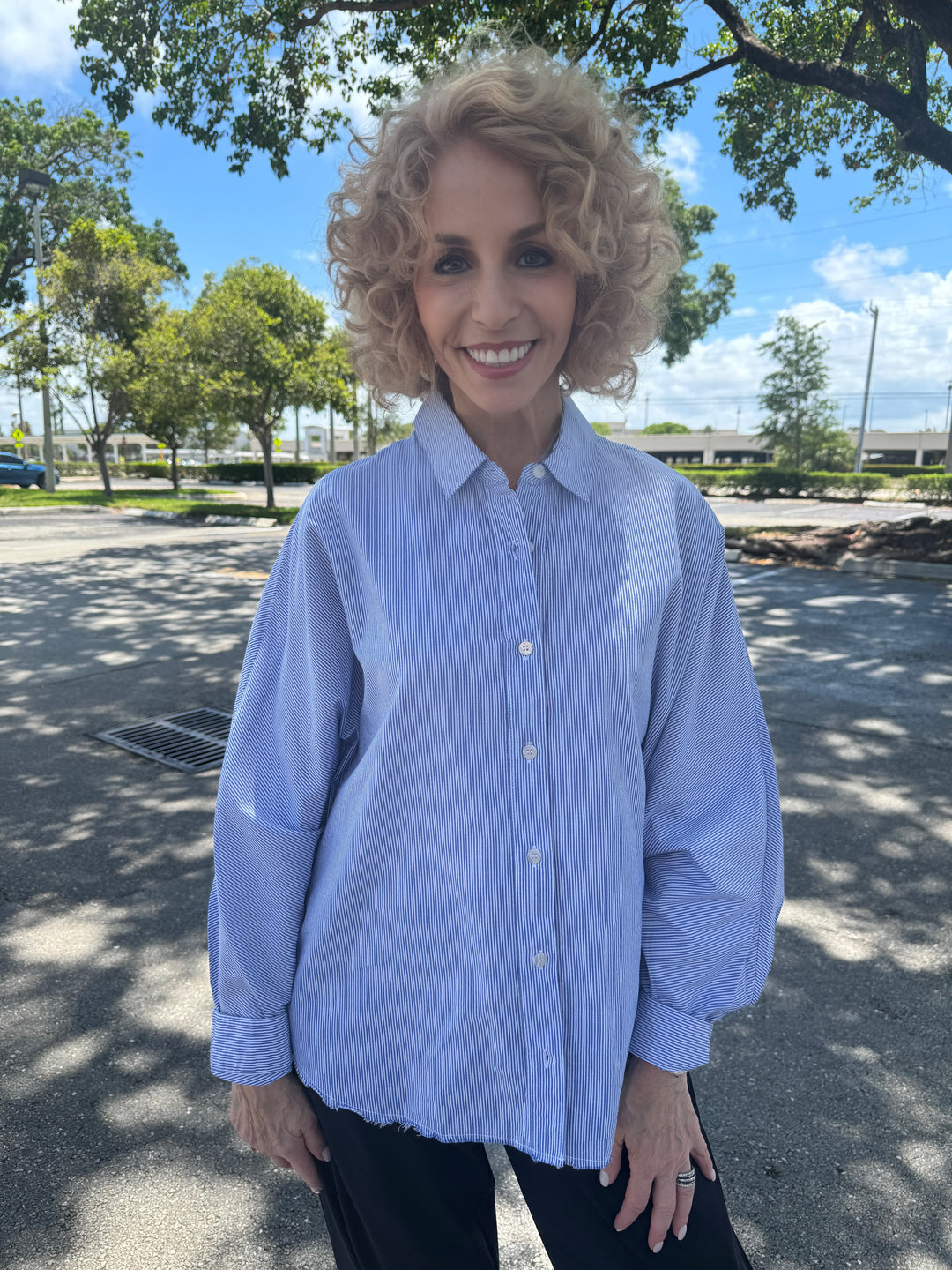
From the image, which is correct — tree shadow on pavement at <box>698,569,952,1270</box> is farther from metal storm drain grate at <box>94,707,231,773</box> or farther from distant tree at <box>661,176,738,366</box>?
distant tree at <box>661,176,738,366</box>

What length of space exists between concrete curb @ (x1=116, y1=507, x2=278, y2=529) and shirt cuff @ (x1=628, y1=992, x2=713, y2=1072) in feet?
63.5

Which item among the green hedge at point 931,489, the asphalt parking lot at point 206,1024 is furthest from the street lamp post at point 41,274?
→ the green hedge at point 931,489

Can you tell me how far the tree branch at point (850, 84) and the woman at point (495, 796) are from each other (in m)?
9.95

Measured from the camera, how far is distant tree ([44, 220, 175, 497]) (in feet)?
79.3

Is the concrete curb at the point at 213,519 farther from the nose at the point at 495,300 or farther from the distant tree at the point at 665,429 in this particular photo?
the distant tree at the point at 665,429

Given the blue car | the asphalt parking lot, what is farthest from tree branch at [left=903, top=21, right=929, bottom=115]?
the blue car

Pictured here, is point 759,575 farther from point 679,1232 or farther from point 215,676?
point 679,1232

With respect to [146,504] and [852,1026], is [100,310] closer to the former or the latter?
[146,504]

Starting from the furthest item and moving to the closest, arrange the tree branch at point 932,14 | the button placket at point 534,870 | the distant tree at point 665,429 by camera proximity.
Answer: the distant tree at point 665,429, the tree branch at point 932,14, the button placket at point 534,870

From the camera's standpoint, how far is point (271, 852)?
4.08ft

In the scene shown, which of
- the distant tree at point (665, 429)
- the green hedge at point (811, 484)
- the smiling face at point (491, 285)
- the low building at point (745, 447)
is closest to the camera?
the smiling face at point (491, 285)

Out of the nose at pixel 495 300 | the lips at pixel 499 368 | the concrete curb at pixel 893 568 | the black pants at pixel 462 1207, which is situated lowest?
the concrete curb at pixel 893 568

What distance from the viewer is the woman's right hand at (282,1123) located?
1282mm

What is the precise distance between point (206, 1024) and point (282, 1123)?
1.69 m
